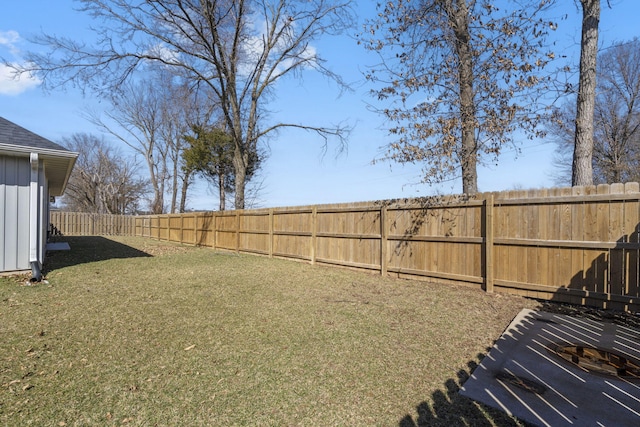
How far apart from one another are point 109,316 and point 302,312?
245 centimetres

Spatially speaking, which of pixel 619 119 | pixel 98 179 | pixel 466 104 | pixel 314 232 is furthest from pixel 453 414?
pixel 98 179

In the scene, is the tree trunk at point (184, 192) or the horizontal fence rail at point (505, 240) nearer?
the horizontal fence rail at point (505, 240)

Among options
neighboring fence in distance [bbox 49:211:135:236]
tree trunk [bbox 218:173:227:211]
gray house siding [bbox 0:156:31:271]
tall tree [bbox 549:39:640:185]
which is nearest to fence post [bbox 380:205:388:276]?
gray house siding [bbox 0:156:31:271]

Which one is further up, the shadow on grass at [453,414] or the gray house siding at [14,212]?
the gray house siding at [14,212]

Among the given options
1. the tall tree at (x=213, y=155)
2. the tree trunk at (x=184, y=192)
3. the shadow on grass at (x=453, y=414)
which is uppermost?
the tall tree at (x=213, y=155)

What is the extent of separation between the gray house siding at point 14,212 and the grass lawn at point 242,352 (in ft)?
1.83

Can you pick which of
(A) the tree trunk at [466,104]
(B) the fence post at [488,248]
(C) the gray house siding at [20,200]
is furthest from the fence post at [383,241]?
(C) the gray house siding at [20,200]

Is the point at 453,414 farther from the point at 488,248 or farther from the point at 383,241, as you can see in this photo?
the point at 383,241

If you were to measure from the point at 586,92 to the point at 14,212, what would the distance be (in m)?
10.6

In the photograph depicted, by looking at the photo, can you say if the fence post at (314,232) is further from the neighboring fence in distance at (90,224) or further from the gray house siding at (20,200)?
the neighboring fence in distance at (90,224)

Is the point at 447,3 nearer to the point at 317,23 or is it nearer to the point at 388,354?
the point at 388,354

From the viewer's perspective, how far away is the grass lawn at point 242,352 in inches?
94.2

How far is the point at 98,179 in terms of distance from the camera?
28766 mm

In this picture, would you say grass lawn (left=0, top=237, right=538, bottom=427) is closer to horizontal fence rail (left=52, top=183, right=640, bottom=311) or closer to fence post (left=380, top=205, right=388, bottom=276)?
horizontal fence rail (left=52, top=183, right=640, bottom=311)
